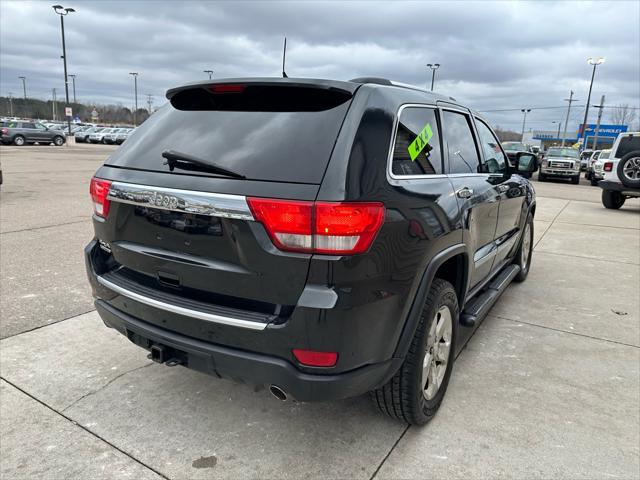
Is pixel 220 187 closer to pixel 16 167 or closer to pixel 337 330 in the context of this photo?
pixel 337 330

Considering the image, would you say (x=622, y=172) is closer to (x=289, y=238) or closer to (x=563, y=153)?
(x=289, y=238)

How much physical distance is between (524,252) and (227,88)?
4.16m

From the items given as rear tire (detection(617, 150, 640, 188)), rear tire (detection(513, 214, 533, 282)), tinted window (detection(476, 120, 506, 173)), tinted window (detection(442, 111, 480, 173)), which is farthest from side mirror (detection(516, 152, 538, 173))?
rear tire (detection(617, 150, 640, 188))

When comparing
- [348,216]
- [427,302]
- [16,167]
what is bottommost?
[16,167]

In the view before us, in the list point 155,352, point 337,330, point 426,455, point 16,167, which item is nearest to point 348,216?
point 337,330

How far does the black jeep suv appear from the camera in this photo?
197cm

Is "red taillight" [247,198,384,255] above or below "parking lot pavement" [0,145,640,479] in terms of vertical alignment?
above

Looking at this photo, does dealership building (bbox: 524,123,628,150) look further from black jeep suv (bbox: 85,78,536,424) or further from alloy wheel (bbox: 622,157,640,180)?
black jeep suv (bbox: 85,78,536,424)

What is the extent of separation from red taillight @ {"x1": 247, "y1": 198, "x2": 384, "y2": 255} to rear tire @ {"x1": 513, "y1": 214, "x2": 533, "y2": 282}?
3.59m

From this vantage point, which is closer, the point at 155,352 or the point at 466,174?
the point at 155,352

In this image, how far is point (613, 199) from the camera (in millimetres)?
12883

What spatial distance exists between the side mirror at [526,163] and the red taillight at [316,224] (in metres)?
3.18

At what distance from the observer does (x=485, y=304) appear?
3441mm

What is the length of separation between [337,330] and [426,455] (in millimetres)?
986
